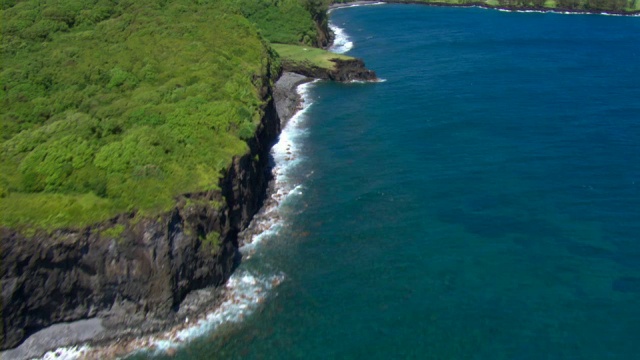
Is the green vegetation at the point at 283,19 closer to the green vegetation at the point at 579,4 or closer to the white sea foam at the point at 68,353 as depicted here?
the green vegetation at the point at 579,4

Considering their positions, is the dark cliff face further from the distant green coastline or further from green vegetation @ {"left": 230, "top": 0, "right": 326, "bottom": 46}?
the distant green coastline

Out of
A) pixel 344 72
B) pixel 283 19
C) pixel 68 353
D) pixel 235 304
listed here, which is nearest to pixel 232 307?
pixel 235 304

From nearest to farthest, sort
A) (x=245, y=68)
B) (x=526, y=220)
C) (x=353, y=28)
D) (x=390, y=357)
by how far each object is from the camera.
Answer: (x=390, y=357)
(x=526, y=220)
(x=245, y=68)
(x=353, y=28)

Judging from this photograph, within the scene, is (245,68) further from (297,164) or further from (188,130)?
(188,130)

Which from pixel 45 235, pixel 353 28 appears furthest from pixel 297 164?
pixel 353 28

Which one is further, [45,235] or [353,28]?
[353,28]

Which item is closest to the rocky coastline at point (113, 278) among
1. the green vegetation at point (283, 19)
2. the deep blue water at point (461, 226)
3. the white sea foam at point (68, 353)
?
the white sea foam at point (68, 353)

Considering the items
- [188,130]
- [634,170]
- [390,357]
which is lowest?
[390,357]
